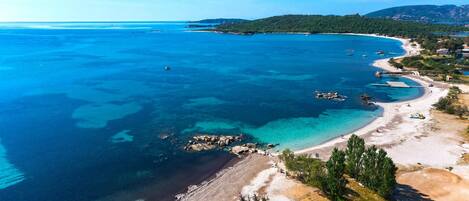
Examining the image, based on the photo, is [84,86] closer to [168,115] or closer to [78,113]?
[78,113]

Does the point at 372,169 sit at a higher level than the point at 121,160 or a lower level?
higher

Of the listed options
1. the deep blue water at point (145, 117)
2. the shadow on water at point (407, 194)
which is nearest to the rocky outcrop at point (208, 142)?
the deep blue water at point (145, 117)

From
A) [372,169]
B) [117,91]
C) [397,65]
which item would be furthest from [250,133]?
[397,65]

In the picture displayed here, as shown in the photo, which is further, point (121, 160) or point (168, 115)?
point (168, 115)

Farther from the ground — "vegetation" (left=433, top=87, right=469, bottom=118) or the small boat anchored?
"vegetation" (left=433, top=87, right=469, bottom=118)

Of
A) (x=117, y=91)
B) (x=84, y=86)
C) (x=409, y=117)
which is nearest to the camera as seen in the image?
(x=409, y=117)

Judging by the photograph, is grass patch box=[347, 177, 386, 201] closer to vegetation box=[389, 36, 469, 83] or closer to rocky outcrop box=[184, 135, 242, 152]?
rocky outcrop box=[184, 135, 242, 152]

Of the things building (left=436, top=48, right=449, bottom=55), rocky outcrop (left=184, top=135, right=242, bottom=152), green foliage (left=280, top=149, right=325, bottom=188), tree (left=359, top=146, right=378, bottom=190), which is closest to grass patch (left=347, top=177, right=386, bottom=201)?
tree (left=359, top=146, right=378, bottom=190)
